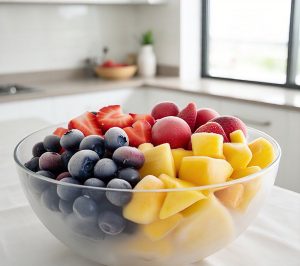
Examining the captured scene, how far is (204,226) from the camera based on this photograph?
1.86ft

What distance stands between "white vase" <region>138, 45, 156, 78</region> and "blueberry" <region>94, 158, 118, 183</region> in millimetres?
2819

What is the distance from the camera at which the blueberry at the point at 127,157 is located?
0.58m

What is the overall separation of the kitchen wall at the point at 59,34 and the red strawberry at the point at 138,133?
8.45ft

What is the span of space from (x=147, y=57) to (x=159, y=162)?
281 cm

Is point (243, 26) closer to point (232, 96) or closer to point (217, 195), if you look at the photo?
point (232, 96)

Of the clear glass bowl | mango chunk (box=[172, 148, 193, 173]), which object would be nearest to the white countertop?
the clear glass bowl

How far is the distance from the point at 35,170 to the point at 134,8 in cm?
305

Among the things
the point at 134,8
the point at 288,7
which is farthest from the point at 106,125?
the point at 134,8

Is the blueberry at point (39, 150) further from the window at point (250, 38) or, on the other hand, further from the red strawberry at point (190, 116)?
the window at point (250, 38)

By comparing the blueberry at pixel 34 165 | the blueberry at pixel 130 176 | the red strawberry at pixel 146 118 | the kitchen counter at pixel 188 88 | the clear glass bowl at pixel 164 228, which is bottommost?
the kitchen counter at pixel 188 88

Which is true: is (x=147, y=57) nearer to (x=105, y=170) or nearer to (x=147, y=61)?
(x=147, y=61)

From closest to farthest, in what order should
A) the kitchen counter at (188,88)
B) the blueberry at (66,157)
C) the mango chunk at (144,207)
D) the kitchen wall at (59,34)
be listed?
the mango chunk at (144,207) < the blueberry at (66,157) < the kitchen counter at (188,88) < the kitchen wall at (59,34)

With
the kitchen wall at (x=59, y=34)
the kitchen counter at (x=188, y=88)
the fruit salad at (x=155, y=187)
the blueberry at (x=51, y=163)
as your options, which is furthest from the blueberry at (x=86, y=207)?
the kitchen wall at (x=59, y=34)

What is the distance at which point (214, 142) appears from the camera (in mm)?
615
